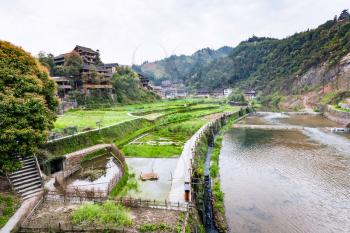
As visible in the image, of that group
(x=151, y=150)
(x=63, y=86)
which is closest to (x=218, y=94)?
(x=63, y=86)

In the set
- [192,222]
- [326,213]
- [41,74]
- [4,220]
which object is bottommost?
[326,213]

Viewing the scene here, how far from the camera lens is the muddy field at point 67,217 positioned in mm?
14539

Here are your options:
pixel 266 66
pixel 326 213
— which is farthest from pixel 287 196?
pixel 266 66

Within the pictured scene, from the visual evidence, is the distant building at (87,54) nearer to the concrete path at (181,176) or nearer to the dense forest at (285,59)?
the concrete path at (181,176)

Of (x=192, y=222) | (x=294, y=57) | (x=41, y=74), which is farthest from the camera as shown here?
(x=294, y=57)

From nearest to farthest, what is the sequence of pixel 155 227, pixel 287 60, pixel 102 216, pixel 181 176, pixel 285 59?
pixel 155 227
pixel 102 216
pixel 181 176
pixel 287 60
pixel 285 59

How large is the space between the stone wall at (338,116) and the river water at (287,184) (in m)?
17.9

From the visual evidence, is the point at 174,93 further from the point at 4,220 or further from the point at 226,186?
the point at 4,220

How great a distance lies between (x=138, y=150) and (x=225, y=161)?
1112 cm

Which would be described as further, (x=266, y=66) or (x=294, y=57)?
(x=266, y=66)

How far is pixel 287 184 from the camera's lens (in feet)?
85.1

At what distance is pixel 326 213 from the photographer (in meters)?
20.5

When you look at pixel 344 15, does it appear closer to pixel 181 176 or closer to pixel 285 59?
pixel 285 59

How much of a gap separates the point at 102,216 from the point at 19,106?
933 centimetres
